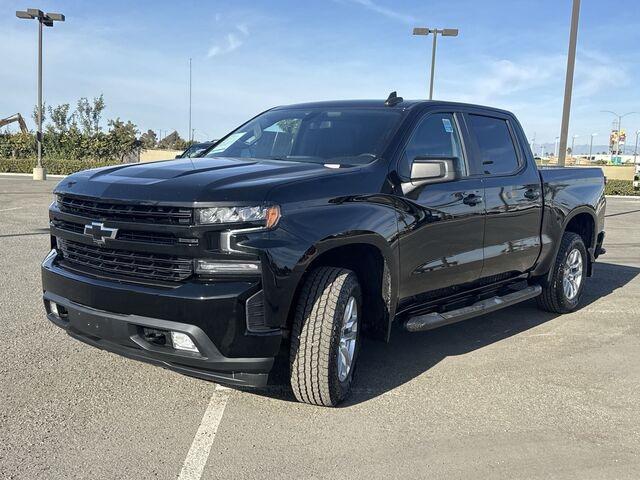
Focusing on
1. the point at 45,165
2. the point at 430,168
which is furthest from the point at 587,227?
the point at 45,165

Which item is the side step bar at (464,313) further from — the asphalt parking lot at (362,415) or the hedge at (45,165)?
the hedge at (45,165)

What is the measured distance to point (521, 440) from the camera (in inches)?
135

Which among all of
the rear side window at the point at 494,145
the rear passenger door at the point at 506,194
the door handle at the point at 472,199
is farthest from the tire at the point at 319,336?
the rear side window at the point at 494,145

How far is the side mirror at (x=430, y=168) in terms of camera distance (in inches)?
159

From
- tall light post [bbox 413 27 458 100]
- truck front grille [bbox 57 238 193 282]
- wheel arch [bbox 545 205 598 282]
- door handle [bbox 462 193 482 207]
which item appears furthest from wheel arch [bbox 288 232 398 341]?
tall light post [bbox 413 27 458 100]

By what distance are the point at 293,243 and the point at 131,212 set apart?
0.90 metres

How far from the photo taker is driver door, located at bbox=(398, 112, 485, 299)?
4.19 metres

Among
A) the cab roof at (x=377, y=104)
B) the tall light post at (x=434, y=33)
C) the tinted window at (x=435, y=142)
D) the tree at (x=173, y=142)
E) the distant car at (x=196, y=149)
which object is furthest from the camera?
the tree at (x=173, y=142)

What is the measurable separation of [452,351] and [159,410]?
245cm

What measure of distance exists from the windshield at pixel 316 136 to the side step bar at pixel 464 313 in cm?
119

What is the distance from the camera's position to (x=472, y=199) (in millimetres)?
4770

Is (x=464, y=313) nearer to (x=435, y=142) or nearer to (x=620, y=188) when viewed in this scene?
(x=435, y=142)

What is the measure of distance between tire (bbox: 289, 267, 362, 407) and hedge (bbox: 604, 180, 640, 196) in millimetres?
27865

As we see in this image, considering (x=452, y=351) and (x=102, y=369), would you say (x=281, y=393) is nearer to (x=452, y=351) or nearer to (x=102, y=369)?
(x=102, y=369)
